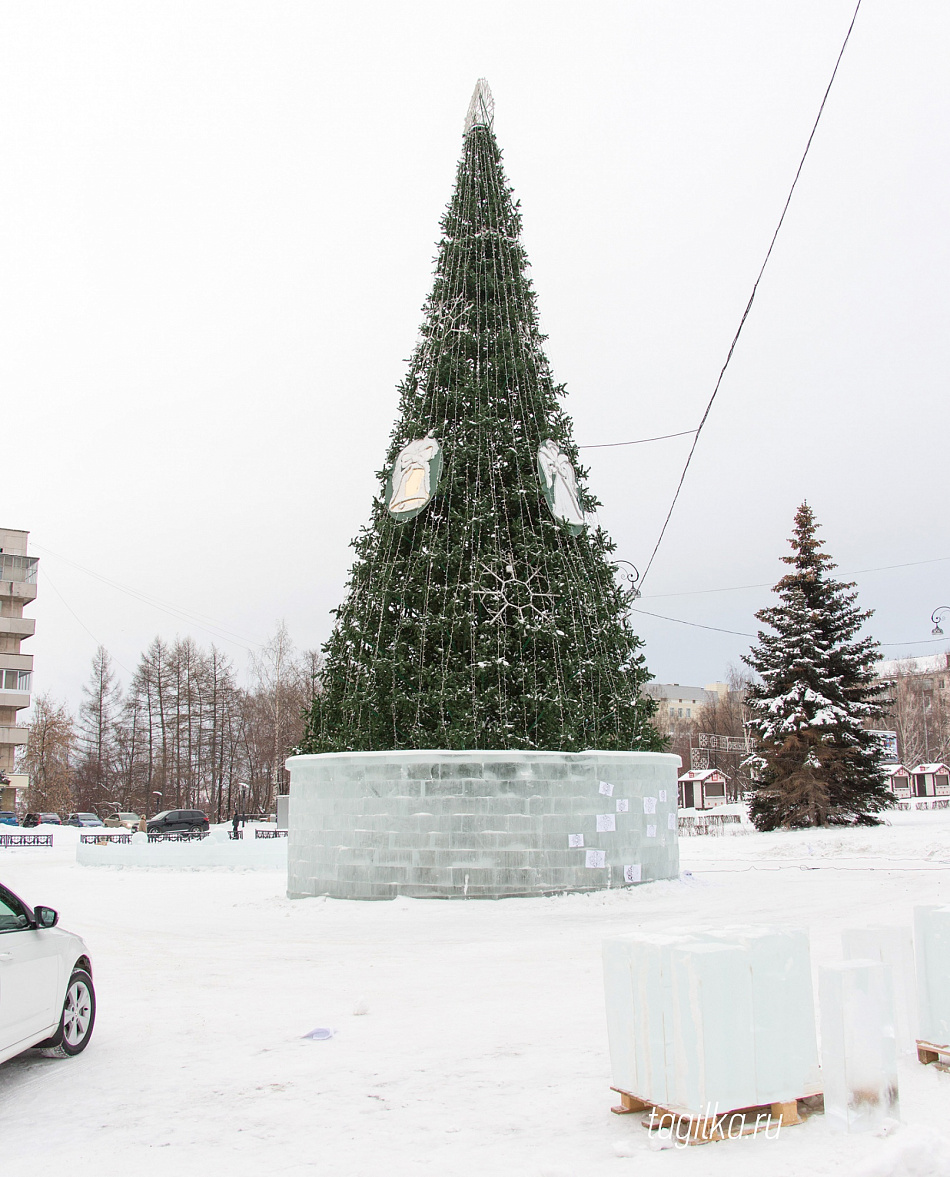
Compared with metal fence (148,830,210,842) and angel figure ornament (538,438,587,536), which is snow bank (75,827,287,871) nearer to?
metal fence (148,830,210,842)

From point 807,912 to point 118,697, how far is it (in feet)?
202

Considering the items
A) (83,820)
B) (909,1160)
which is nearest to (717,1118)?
(909,1160)

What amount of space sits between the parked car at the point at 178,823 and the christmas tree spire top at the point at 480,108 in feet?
99.7

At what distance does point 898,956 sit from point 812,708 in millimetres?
25784

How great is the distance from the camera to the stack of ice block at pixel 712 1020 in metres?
4.00

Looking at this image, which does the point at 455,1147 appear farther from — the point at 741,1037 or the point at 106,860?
the point at 106,860

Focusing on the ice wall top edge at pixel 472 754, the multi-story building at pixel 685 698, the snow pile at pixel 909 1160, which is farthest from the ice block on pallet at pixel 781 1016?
the multi-story building at pixel 685 698

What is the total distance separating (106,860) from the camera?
83.9ft

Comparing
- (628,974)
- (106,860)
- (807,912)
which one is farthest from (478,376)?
(106,860)

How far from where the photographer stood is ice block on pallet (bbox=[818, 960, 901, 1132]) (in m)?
4.00

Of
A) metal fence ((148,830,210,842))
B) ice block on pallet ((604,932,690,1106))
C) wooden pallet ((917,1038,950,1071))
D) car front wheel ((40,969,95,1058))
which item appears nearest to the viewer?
ice block on pallet ((604,932,690,1106))

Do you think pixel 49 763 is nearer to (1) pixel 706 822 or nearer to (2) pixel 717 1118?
(1) pixel 706 822

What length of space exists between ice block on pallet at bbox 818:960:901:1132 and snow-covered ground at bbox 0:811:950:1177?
0.14 metres
